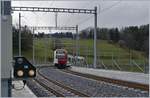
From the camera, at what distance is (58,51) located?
6109cm

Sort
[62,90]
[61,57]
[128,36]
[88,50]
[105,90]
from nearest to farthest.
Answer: [105,90] < [62,90] < [61,57] < [128,36] < [88,50]

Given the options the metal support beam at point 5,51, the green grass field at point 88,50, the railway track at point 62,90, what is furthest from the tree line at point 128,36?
the metal support beam at point 5,51

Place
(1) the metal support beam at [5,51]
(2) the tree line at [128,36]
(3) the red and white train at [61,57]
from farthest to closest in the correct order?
(2) the tree line at [128,36], (3) the red and white train at [61,57], (1) the metal support beam at [5,51]

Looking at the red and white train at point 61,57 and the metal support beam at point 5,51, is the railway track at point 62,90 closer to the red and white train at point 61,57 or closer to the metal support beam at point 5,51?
the metal support beam at point 5,51

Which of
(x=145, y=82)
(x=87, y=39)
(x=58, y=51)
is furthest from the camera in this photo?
(x=87, y=39)

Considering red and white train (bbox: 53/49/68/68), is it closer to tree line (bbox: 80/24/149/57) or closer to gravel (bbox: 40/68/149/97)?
tree line (bbox: 80/24/149/57)

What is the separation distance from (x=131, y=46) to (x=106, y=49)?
9915 millimetres

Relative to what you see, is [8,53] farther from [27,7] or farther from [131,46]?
Answer: [131,46]

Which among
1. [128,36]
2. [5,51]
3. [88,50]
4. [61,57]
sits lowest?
[61,57]

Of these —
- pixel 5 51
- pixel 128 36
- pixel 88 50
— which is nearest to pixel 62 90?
pixel 5 51

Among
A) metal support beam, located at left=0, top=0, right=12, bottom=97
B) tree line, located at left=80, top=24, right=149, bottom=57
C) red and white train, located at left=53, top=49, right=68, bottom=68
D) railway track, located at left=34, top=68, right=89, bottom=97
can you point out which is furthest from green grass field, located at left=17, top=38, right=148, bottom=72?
metal support beam, located at left=0, top=0, right=12, bottom=97

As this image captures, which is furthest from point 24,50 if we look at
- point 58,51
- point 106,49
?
point 58,51

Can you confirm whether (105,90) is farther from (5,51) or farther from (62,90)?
(5,51)

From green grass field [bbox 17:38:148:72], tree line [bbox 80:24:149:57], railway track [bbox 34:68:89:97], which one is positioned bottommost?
railway track [bbox 34:68:89:97]
